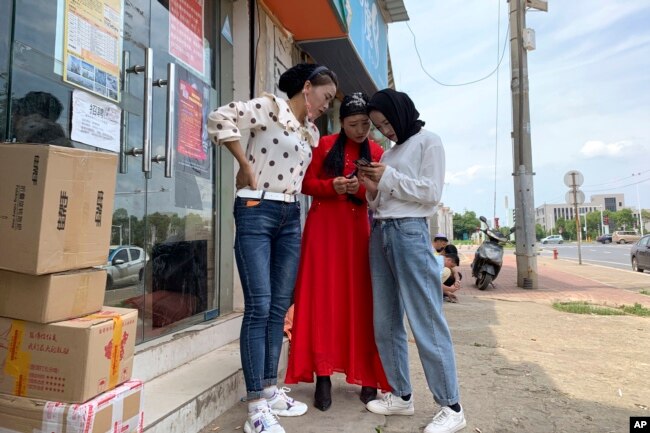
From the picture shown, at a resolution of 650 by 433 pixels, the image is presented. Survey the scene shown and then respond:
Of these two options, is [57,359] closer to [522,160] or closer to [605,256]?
[522,160]

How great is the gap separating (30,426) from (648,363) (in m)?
4.00

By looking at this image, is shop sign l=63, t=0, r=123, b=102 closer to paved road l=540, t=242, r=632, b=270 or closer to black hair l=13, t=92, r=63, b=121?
black hair l=13, t=92, r=63, b=121

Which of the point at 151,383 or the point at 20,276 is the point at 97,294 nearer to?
the point at 20,276

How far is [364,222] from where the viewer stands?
246 cm

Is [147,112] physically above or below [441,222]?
below

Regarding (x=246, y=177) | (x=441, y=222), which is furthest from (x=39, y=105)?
(x=441, y=222)

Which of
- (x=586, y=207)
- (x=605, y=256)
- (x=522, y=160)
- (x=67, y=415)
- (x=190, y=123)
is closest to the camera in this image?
(x=67, y=415)

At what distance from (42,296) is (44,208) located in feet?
0.90

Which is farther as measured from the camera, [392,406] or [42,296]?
[392,406]

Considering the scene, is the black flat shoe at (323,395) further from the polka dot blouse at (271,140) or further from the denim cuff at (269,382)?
the polka dot blouse at (271,140)

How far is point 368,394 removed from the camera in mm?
2383

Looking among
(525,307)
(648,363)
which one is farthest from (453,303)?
(648,363)

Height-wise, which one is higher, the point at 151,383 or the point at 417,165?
the point at 417,165

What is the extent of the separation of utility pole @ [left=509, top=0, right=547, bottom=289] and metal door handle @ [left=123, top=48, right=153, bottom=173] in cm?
789
